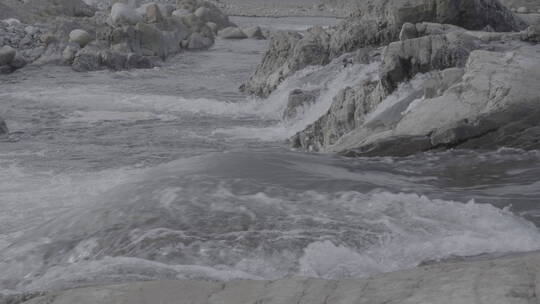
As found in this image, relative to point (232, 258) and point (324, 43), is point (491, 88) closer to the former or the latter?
point (232, 258)

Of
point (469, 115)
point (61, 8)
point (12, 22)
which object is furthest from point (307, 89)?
point (61, 8)

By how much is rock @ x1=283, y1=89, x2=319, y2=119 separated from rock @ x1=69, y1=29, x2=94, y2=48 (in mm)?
13615

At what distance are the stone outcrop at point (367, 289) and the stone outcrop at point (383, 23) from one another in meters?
13.3

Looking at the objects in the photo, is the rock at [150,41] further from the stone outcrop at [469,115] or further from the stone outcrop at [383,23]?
the stone outcrop at [469,115]

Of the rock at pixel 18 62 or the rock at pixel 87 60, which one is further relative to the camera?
the rock at pixel 87 60

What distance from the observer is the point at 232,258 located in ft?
17.7

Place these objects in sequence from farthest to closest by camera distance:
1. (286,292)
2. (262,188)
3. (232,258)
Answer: (262,188) < (232,258) < (286,292)

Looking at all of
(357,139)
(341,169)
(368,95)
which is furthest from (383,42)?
(341,169)

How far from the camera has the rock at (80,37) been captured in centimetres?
Result: 2644

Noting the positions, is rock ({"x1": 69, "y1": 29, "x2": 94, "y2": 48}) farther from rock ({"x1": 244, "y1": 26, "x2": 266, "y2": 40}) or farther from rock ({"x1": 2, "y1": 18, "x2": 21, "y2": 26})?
rock ({"x1": 244, "y1": 26, "x2": 266, "y2": 40})

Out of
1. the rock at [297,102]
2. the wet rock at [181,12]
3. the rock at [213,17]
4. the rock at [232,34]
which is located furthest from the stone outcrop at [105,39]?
the rock at [297,102]

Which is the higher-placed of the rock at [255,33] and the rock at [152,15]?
the rock at [152,15]

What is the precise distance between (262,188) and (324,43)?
439 inches

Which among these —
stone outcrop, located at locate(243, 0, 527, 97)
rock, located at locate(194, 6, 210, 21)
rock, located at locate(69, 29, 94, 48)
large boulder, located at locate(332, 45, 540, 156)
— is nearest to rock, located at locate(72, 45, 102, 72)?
rock, located at locate(69, 29, 94, 48)
